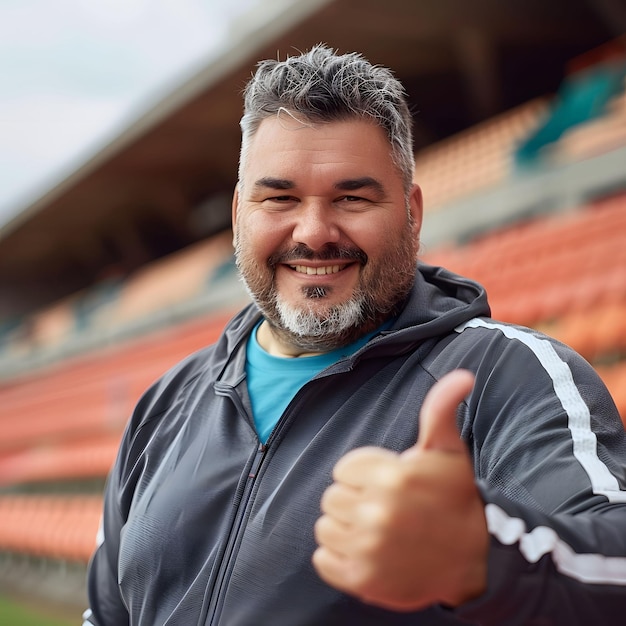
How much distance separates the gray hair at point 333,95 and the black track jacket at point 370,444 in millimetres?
226

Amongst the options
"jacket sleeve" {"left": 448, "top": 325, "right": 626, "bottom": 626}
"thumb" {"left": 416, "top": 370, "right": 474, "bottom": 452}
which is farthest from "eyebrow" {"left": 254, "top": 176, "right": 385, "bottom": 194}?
"thumb" {"left": 416, "top": 370, "right": 474, "bottom": 452}

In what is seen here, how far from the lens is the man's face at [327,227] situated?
46.1 inches

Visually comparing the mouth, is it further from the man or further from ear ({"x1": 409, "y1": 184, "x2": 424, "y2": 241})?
ear ({"x1": 409, "y1": 184, "x2": 424, "y2": 241})

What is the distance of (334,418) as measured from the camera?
1105 mm

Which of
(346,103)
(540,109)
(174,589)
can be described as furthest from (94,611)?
(540,109)

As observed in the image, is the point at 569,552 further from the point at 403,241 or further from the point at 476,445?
the point at 403,241

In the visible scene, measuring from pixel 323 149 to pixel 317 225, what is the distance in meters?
0.11

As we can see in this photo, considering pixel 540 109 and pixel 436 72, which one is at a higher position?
pixel 436 72

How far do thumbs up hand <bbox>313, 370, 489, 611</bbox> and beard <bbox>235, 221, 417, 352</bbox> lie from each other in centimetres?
53

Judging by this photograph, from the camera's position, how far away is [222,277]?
1047 centimetres

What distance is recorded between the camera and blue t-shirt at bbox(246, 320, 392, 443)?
4.04 feet

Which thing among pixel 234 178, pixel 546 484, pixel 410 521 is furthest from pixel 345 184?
pixel 234 178

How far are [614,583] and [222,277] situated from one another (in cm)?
982

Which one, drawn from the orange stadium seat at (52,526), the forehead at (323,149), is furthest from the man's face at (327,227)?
the orange stadium seat at (52,526)
